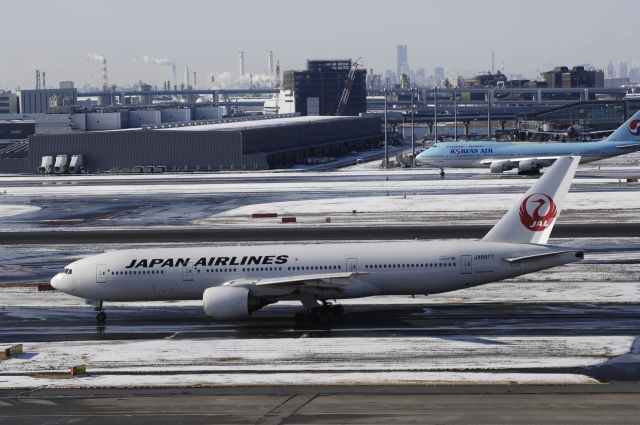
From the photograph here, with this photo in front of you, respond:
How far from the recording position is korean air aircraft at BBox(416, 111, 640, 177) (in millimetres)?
128125

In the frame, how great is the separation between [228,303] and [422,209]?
47691 millimetres

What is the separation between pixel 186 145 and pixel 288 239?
81068 millimetres

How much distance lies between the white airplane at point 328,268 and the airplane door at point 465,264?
0.15 feet

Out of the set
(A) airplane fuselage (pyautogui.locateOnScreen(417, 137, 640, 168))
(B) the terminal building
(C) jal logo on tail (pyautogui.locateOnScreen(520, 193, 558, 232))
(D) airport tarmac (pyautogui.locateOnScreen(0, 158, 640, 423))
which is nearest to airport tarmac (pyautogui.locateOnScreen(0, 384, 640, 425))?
(D) airport tarmac (pyautogui.locateOnScreen(0, 158, 640, 423))

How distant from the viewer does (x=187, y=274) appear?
164 ft

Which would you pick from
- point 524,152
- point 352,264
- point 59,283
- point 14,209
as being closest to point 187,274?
point 59,283

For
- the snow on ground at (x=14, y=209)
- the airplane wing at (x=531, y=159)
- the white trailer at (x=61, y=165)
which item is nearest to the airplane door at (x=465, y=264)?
the snow on ground at (x=14, y=209)

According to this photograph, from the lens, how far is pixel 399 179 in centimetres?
12738

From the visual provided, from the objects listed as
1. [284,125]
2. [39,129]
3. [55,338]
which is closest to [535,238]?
[55,338]

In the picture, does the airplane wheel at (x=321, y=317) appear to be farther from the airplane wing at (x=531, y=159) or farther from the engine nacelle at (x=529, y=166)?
the airplane wing at (x=531, y=159)

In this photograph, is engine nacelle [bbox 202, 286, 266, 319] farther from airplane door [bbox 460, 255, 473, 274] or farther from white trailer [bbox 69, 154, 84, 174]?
white trailer [bbox 69, 154, 84, 174]

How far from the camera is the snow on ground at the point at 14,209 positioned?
329ft

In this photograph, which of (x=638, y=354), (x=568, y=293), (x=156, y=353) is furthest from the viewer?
(x=568, y=293)

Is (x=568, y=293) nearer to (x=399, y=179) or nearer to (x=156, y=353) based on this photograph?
(x=156, y=353)
